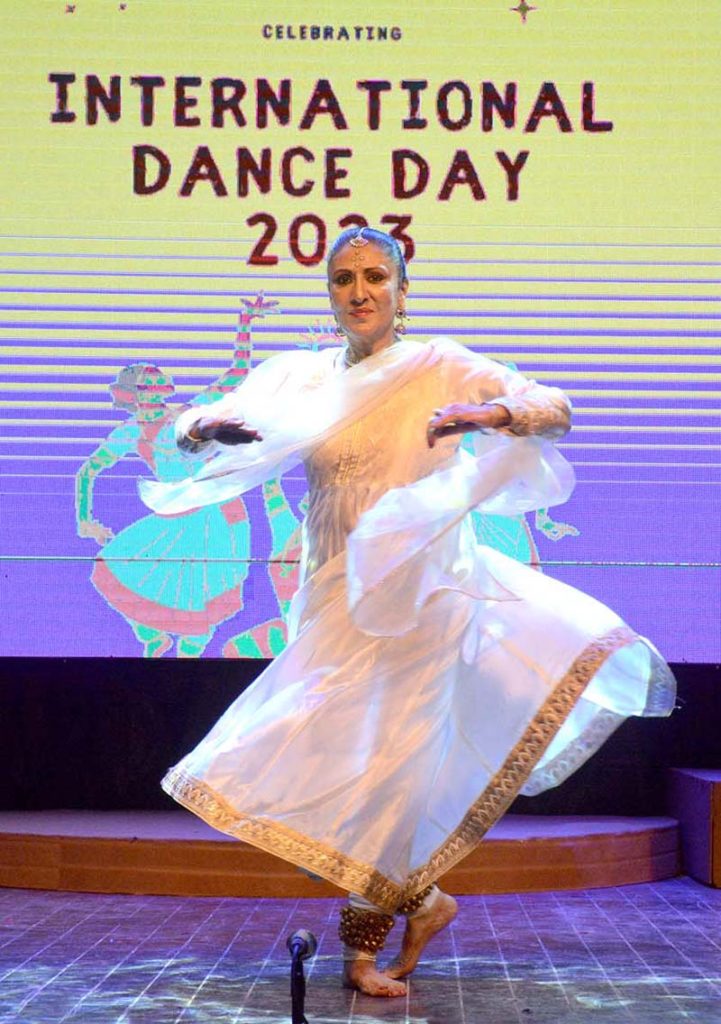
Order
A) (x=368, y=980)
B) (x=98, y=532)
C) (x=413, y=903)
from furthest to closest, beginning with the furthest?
1. (x=98, y=532)
2. (x=413, y=903)
3. (x=368, y=980)

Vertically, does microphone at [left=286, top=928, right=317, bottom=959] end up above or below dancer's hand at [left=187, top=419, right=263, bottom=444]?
below

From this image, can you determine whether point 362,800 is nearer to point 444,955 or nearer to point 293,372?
point 444,955

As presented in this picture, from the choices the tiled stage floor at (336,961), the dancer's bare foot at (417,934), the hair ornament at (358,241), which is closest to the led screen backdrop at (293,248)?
the tiled stage floor at (336,961)

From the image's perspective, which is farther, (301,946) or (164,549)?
(164,549)

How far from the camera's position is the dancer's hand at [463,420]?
120 inches

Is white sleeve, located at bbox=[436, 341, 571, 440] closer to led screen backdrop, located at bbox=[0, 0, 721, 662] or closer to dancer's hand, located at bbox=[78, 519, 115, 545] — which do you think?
led screen backdrop, located at bbox=[0, 0, 721, 662]

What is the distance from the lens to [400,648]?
328 cm

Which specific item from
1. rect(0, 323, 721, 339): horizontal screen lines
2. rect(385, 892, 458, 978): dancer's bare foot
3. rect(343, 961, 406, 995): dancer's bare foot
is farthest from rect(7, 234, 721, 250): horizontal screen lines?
rect(343, 961, 406, 995): dancer's bare foot

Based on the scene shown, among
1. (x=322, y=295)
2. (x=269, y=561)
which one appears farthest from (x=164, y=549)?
(x=322, y=295)

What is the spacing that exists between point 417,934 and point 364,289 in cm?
125

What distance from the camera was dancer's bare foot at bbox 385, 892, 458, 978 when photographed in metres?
3.32

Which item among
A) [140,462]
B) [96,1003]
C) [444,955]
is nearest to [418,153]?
[140,462]

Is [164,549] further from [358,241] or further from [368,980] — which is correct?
[368,980]

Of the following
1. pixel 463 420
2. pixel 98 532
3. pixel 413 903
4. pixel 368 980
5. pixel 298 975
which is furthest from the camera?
pixel 98 532
